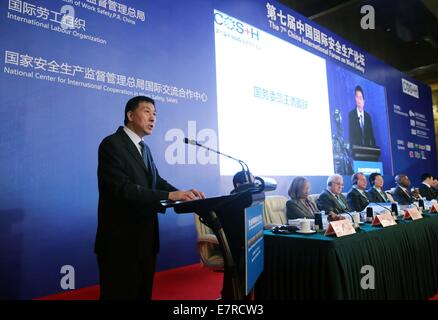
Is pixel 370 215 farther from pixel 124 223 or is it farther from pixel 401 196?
pixel 401 196

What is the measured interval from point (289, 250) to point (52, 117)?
187 centimetres

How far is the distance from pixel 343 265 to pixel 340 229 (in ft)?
0.68

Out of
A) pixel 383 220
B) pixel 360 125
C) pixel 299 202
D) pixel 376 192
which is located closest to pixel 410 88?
pixel 360 125

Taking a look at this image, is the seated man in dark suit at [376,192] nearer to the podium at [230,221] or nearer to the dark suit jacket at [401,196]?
the dark suit jacket at [401,196]

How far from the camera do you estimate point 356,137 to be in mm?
5664

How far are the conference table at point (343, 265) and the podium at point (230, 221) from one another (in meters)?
0.39

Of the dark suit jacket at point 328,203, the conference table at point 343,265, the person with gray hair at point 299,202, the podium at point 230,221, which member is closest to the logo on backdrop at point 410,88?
the dark suit jacket at point 328,203

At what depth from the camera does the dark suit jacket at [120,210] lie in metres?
1.34

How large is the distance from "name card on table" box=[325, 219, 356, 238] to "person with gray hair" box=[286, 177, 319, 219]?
3.25ft

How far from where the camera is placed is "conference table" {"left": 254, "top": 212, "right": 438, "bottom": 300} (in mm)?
1584

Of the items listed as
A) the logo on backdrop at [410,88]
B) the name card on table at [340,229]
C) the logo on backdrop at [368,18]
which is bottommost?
the name card on table at [340,229]

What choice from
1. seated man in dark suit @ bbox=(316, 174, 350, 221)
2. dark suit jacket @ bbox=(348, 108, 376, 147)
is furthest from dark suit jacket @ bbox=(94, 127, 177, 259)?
dark suit jacket @ bbox=(348, 108, 376, 147)

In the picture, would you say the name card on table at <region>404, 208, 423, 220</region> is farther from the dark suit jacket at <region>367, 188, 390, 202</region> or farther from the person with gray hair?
the dark suit jacket at <region>367, 188, 390, 202</region>

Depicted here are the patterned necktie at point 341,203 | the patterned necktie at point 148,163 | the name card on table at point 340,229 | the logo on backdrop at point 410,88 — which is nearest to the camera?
the patterned necktie at point 148,163
